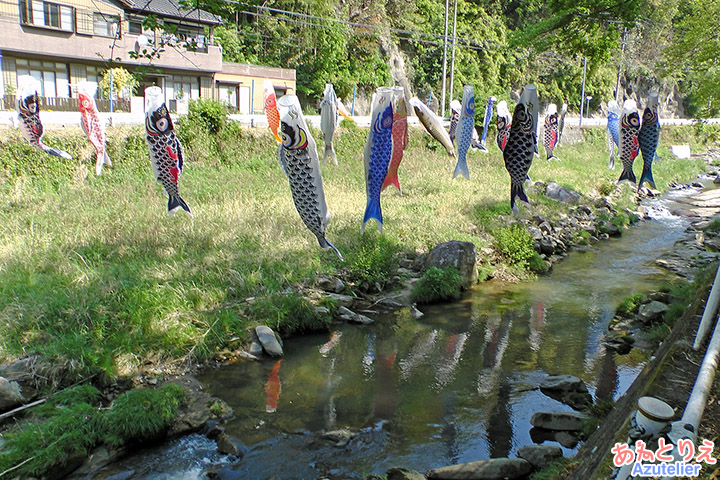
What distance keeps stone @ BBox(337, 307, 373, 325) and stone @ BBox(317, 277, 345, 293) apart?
21.3 inches

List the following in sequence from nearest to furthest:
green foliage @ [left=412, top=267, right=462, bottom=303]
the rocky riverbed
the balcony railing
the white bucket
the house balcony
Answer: the white bucket, the rocky riverbed, green foliage @ [left=412, top=267, right=462, bottom=303], the balcony railing, the house balcony

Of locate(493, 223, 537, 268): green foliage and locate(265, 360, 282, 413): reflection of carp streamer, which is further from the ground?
locate(493, 223, 537, 268): green foliage

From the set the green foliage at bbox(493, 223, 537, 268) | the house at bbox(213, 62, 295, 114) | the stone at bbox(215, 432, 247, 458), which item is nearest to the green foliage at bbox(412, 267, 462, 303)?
the green foliage at bbox(493, 223, 537, 268)

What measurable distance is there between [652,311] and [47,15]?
24015 millimetres

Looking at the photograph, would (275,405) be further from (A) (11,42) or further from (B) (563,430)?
(A) (11,42)

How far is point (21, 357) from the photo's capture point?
6719mm

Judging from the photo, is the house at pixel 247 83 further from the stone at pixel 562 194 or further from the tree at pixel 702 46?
the tree at pixel 702 46

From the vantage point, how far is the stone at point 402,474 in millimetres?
5219

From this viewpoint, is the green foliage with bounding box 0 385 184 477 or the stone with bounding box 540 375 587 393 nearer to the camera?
the green foliage with bounding box 0 385 184 477

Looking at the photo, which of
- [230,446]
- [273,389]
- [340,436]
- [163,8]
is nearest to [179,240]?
[273,389]

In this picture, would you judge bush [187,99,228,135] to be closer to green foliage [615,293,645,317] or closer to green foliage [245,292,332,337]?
green foliage [245,292,332,337]

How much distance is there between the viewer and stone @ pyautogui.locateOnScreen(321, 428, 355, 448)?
6.06 meters

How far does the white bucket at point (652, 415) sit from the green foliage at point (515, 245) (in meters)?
9.20

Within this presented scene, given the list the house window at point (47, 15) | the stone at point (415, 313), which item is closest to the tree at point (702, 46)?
the stone at point (415, 313)
